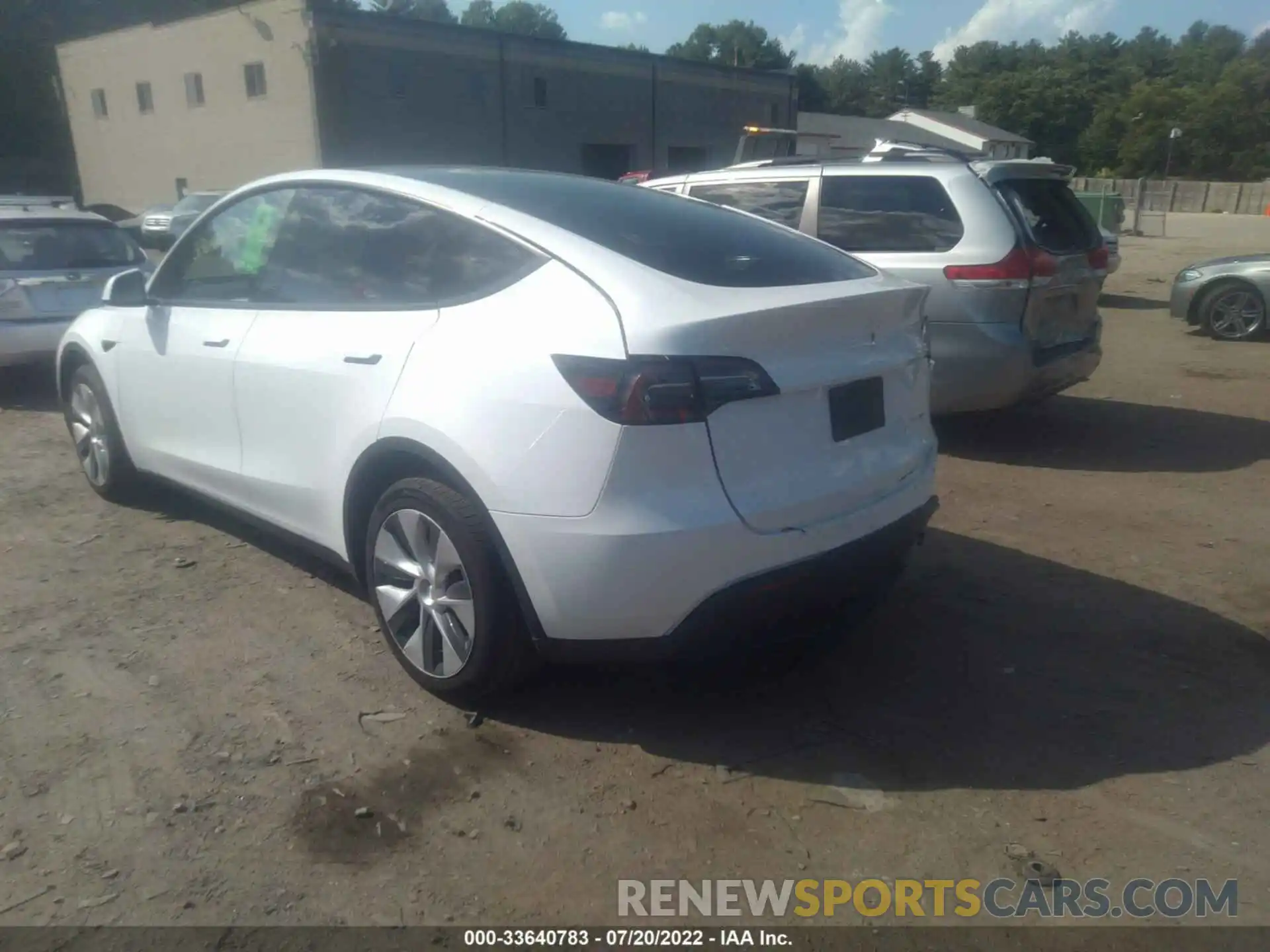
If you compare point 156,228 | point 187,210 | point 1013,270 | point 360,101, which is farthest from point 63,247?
point 360,101

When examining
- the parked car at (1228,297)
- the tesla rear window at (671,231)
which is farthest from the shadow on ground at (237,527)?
the parked car at (1228,297)

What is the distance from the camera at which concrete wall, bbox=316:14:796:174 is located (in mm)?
32969

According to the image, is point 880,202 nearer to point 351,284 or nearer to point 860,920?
point 351,284

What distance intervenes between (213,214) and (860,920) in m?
3.89

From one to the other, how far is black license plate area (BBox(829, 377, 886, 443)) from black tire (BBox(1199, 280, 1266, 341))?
10.1 meters

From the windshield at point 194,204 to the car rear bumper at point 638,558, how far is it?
23.6m

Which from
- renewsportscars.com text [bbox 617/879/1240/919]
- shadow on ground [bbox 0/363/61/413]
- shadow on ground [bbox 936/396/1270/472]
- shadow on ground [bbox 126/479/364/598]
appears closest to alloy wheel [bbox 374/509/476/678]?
shadow on ground [bbox 126/479/364/598]

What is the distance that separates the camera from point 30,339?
8.07 meters

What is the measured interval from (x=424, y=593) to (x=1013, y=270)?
4.37m

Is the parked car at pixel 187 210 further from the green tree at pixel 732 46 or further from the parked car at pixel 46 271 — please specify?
the green tree at pixel 732 46

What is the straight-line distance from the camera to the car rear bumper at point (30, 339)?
7996mm

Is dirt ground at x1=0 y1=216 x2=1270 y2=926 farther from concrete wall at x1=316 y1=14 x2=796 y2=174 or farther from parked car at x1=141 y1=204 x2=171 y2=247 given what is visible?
concrete wall at x1=316 y1=14 x2=796 y2=174

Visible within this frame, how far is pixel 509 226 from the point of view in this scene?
332 centimetres

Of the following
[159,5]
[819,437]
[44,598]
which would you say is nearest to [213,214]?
[44,598]
